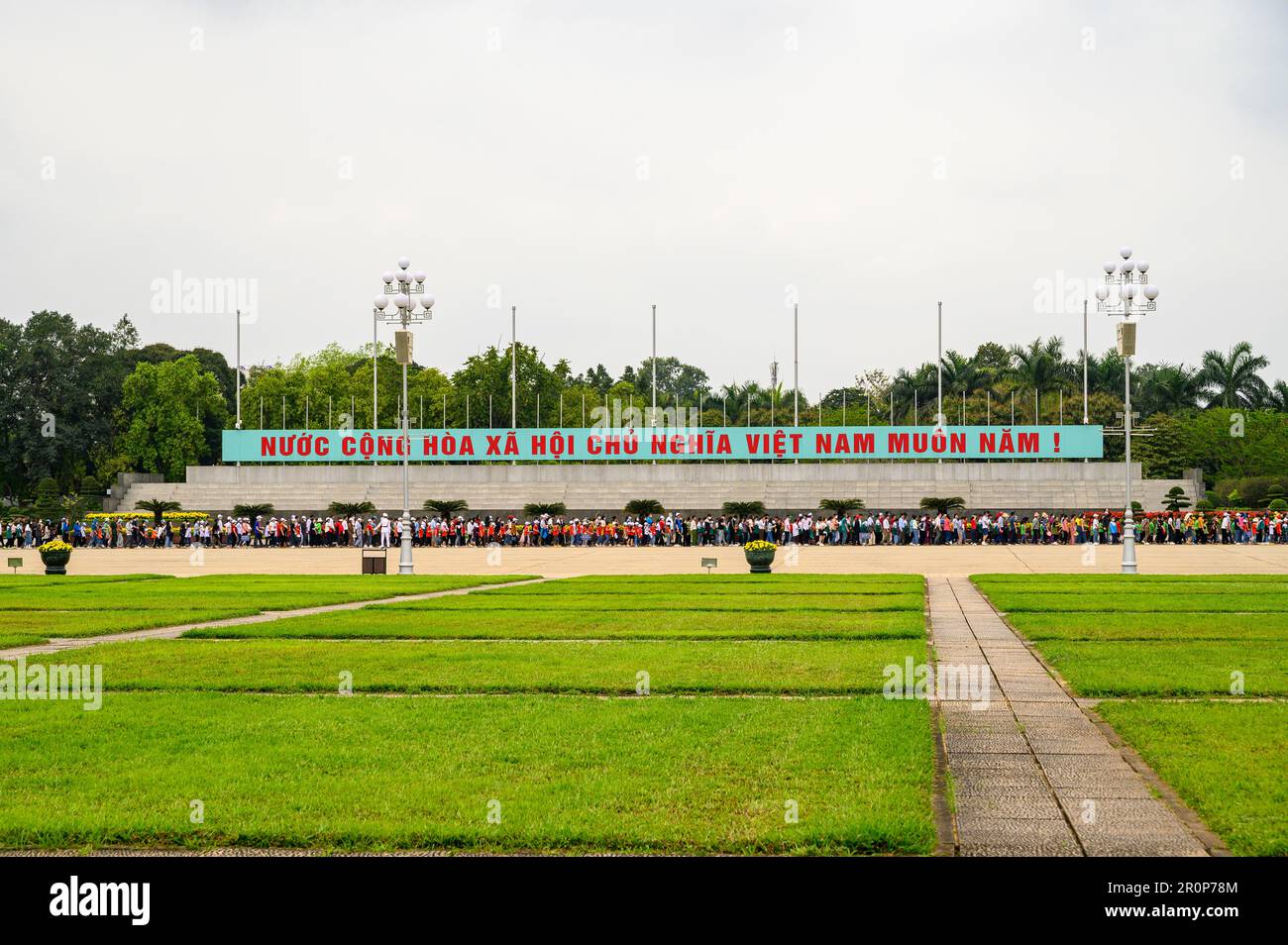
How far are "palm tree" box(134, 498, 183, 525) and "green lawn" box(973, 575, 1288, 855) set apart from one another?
5177 centimetres

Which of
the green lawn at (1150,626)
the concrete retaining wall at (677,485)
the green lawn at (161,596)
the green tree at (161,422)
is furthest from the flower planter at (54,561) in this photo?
the green tree at (161,422)

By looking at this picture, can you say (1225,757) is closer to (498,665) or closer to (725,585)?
(498,665)

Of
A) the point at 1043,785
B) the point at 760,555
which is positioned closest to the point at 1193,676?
the point at 1043,785

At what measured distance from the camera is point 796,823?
6.91 m

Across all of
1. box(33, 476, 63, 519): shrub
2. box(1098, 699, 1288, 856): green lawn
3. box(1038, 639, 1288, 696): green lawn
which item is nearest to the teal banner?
box(33, 476, 63, 519): shrub

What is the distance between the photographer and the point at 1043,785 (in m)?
7.83

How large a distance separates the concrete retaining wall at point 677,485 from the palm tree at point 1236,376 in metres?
21.6

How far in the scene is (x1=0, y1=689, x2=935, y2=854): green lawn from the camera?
677cm

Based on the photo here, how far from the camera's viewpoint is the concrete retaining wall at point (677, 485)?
229ft

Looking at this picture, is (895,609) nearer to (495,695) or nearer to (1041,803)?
(495,695)

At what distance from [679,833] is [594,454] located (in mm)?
66540

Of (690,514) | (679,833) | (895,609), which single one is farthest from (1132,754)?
(690,514)

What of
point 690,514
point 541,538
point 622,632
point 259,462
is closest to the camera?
point 622,632
